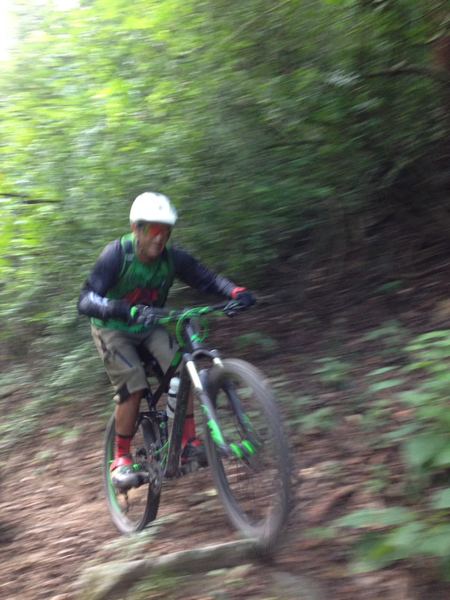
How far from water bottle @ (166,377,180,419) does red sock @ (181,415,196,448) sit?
103mm

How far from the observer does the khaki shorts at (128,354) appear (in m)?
4.78

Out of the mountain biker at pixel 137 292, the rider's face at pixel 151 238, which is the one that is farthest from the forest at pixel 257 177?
the rider's face at pixel 151 238

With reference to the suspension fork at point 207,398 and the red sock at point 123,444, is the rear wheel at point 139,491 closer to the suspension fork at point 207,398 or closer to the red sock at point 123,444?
the red sock at point 123,444

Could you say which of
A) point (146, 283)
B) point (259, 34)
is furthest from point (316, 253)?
point (146, 283)

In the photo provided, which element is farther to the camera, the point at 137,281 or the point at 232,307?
the point at 137,281

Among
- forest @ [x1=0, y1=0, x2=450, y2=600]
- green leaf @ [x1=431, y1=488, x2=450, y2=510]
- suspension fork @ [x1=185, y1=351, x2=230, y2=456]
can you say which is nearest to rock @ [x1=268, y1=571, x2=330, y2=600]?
green leaf @ [x1=431, y1=488, x2=450, y2=510]

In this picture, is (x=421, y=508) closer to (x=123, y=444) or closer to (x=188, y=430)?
(x=188, y=430)

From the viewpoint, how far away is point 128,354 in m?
4.80

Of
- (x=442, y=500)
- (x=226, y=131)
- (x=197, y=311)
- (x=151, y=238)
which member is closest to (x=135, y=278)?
(x=151, y=238)

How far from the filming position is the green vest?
4.70m

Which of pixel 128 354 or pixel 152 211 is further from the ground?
pixel 152 211

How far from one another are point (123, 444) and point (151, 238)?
1.45 meters

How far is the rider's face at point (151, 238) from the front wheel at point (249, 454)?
0.94 meters

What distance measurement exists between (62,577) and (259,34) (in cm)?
437
